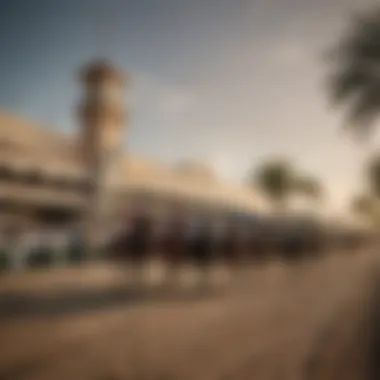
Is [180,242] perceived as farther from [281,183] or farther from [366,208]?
[366,208]

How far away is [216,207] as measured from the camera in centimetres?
123

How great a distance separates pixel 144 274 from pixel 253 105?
0.63 m

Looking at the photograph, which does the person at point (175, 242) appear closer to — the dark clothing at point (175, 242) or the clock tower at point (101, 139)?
the dark clothing at point (175, 242)

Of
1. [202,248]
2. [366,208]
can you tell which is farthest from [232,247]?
[366,208]

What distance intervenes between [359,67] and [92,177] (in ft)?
3.84

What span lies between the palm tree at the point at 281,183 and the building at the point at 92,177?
0.04 metres

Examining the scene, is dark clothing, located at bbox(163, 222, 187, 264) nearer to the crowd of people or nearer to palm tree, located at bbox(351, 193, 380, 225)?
the crowd of people

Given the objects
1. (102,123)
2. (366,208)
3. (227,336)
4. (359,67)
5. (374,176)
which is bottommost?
(227,336)

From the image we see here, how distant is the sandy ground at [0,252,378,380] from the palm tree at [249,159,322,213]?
0.68ft

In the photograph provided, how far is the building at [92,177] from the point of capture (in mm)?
1169

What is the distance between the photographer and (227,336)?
128cm

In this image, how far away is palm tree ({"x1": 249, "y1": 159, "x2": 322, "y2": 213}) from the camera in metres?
1.24

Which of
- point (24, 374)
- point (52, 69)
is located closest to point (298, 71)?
point (52, 69)

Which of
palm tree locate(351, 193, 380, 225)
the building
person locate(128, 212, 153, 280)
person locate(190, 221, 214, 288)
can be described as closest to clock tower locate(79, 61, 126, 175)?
the building
